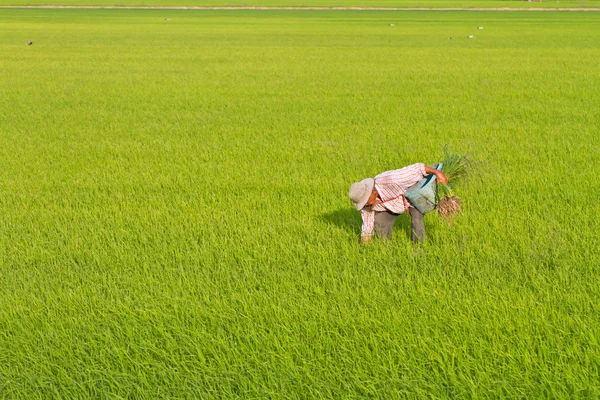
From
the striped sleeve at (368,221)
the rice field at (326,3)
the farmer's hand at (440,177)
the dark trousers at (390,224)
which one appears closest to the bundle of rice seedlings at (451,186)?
the farmer's hand at (440,177)

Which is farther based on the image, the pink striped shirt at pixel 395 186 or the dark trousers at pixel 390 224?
the dark trousers at pixel 390 224

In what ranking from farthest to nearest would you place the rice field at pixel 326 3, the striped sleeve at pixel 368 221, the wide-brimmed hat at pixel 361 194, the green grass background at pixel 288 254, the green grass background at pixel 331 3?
1. the green grass background at pixel 331 3
2. the rice field at pixel 326 3
3. the striped sleeve at pixel 368 221
4. the wide-brimmed hat at pixel 361 194
5. the green grass background at pixel 288 254

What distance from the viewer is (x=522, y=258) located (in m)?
4.32

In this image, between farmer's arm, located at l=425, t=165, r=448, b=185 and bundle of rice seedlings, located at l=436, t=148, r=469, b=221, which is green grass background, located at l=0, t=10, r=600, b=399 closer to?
bundle of rice seedlings, located at l=436, t=148, r=469, b=221

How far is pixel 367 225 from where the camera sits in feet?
14.5

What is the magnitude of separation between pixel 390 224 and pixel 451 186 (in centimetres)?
53

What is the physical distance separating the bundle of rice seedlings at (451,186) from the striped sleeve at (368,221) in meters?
0.43

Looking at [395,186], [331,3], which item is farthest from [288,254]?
[331,3]

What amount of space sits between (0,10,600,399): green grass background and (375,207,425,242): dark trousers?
0.10 m

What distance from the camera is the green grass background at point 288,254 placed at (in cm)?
309

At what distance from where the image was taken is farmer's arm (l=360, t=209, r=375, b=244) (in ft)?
14.4

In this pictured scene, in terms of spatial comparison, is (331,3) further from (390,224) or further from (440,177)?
(440,177)

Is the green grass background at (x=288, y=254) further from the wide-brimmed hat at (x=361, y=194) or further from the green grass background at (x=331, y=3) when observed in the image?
the green grass background at (x=331, y=3)

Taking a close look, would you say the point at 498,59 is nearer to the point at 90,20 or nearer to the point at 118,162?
the point at 118,162
